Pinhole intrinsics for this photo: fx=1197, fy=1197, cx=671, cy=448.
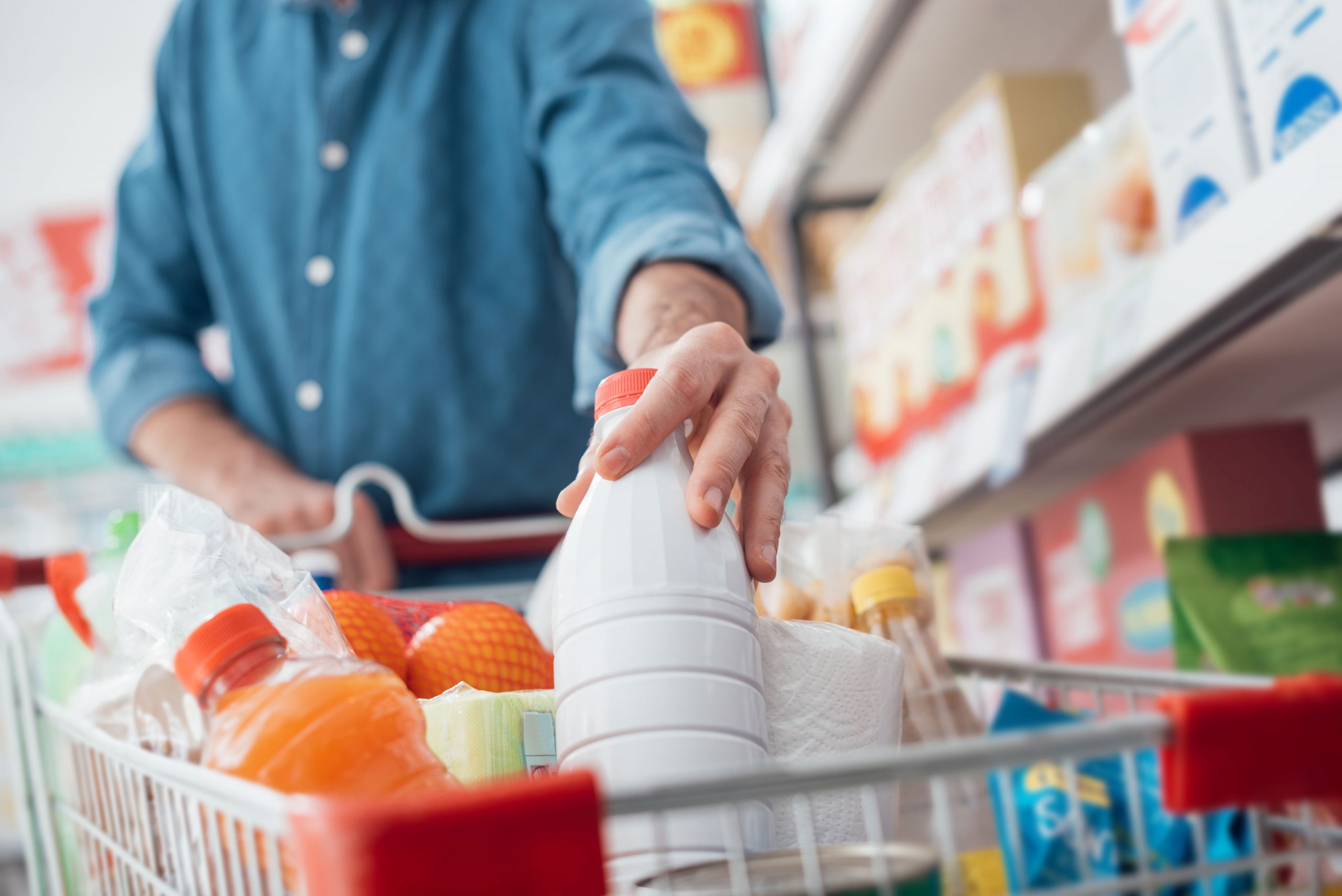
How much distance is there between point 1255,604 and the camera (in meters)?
1.16

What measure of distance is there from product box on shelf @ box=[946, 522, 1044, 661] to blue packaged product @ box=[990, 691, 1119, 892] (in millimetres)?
845

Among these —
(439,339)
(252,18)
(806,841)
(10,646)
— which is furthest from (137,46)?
(806,841)

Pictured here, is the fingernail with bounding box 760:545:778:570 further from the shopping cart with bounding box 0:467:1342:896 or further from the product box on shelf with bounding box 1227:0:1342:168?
the product box on shelf with bounding box 1227:0:1342:168

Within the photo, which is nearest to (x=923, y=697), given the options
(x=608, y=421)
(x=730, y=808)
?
(x=608, y=421)

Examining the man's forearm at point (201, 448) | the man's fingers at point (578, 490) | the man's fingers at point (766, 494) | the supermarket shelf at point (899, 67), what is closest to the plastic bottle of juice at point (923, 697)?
the man's fingers at point (766, 494)

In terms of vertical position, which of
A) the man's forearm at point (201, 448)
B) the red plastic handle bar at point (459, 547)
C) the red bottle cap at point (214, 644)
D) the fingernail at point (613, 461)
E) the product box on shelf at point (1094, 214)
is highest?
the product box on shelf at point (1094, 214)

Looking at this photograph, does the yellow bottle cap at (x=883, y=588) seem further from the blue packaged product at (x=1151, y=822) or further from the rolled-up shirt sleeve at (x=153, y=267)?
the rolled-up shirt sleeve at (x=153, y=267)

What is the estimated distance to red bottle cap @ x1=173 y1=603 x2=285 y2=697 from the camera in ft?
1.78

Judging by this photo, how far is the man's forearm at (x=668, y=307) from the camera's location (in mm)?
969

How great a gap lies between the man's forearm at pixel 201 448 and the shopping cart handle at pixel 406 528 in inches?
6.4

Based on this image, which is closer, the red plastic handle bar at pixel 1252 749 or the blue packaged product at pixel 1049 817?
the red plastic handle bar at pixel 1252 749

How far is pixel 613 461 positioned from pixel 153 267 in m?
1.25

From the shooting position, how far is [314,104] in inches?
61.6

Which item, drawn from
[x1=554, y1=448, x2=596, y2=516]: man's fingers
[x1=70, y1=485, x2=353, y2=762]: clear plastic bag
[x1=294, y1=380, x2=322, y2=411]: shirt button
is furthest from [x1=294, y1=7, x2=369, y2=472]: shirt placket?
[x1=554, y1=448, x2=596, y2=516]: man's fingers
